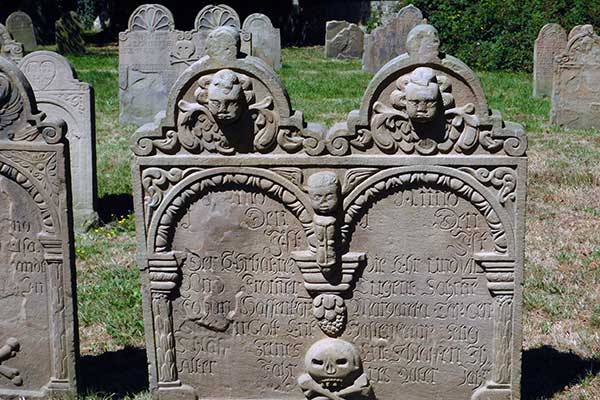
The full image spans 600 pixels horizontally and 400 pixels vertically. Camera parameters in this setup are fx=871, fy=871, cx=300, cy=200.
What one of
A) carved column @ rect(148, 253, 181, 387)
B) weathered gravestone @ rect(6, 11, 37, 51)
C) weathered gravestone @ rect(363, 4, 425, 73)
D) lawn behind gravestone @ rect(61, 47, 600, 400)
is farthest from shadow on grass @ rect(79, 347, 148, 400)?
weathered gravestone @ rect(6, 11, 37, 51)

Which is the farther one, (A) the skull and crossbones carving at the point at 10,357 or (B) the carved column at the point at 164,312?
(A) the skull and crossbones carving at the point at 10,357

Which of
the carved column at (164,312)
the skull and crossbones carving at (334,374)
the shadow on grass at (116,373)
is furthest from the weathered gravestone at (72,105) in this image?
the skull and crossbones carving at (334,374)

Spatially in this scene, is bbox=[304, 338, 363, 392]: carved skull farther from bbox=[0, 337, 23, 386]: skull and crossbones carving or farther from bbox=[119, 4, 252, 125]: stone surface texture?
bbox=[119, 4, 252, 125]: stone surface texture

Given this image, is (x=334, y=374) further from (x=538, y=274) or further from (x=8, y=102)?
(x=538, y=274)

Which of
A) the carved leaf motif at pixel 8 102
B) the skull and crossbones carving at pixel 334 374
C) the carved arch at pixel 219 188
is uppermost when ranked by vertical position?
the carved leaf motif at pixel 8 102

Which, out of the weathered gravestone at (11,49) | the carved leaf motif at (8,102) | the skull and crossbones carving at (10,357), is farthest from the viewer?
the weathered gravestone at (11,49)

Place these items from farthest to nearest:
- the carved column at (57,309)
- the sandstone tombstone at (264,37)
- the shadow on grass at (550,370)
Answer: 1. the sandstone tombstone at (264,37)
2. the shadow on grass at (550,370)
3. the carved column at (57,309)

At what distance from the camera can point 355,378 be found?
4836 mm

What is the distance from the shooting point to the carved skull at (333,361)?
4.76 m

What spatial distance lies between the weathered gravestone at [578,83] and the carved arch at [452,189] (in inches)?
341

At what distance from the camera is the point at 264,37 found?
64.9 ft

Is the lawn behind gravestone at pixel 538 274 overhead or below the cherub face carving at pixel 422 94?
below

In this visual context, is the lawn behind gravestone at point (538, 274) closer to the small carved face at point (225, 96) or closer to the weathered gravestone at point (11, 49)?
the weathered gravestone at point (11, 49)

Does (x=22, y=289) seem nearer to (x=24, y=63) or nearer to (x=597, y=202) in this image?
(x=24, y=63)
